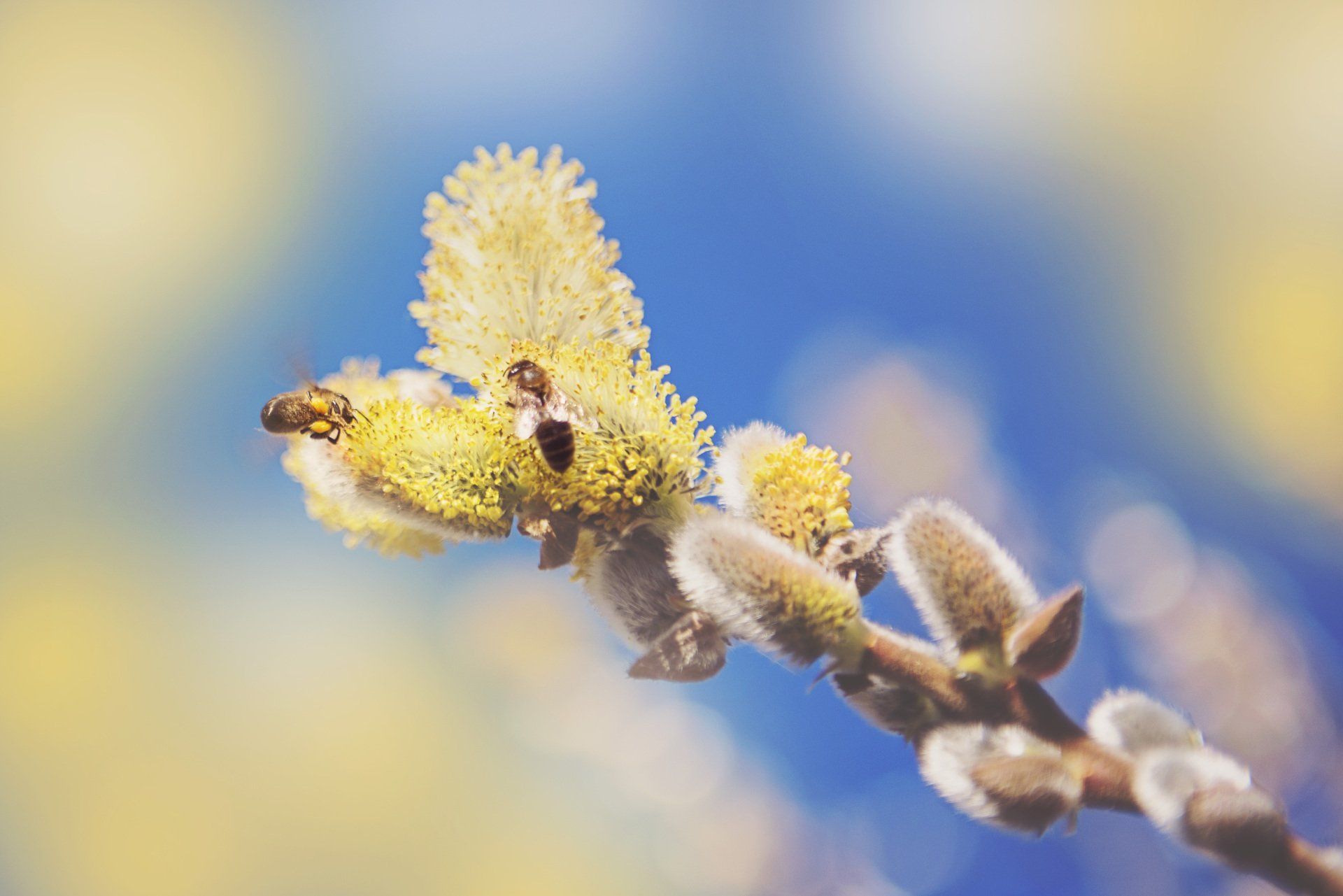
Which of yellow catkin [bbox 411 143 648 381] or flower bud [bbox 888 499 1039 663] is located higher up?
yellow catkin [bbox 411 143 648 381]

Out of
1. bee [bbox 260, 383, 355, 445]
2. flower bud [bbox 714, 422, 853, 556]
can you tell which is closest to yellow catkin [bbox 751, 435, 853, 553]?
flower bud [bbox 714, 422, 853, 556]

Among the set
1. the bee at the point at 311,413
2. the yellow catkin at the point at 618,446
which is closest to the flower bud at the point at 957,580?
the yellow catkin at the point at 618,446

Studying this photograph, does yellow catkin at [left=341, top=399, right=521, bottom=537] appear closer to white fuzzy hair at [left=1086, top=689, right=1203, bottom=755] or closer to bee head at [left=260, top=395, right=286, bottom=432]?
bee head at [left=260, top=395, right=286, bottom=432]

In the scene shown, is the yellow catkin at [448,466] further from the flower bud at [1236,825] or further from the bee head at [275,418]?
the flower bud at [1236,825]

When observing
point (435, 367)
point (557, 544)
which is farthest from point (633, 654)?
point (435, 367)

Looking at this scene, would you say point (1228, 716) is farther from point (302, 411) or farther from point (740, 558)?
point (302, 411)

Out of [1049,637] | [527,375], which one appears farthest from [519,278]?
[1049,637]

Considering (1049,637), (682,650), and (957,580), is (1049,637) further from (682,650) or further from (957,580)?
(682,650)
